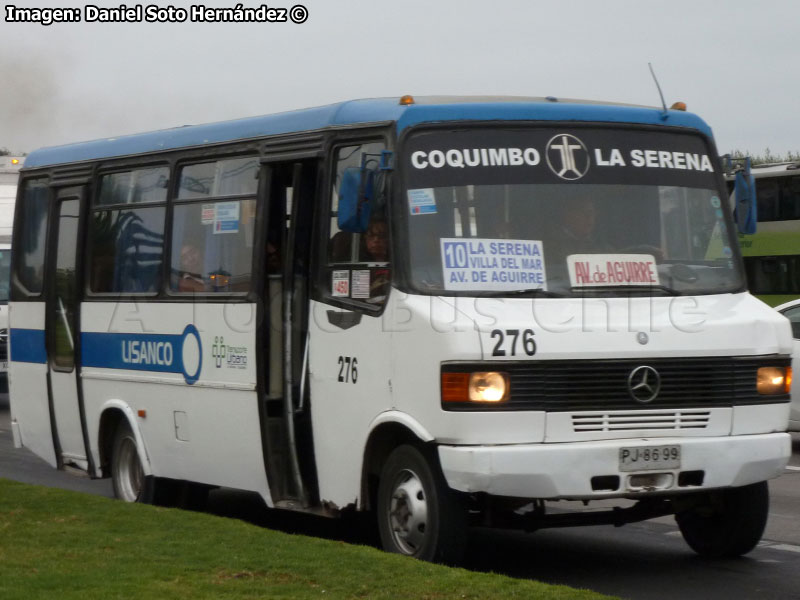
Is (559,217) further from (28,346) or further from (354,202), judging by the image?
(28,346)

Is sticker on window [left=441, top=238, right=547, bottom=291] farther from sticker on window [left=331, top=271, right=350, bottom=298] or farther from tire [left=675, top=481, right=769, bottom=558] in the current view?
tire [left=675, top=481, right=769, bottom=558]

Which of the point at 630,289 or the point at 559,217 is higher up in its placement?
the point at 559,217

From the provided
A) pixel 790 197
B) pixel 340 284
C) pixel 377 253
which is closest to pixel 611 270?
pixel 377 253

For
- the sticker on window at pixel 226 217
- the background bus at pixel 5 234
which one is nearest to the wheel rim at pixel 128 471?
the sticker on window at pixel 226 217

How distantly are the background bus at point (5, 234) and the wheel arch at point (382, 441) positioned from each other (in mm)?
15400

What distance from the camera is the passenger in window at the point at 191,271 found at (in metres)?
11.3

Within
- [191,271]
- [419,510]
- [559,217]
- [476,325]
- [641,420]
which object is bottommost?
[419,510]

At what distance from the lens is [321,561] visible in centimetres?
848

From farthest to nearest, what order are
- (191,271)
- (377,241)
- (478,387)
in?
(191,271)
(377,241)
(478,387)

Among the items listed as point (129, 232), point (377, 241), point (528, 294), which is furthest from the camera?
point (129, 232)

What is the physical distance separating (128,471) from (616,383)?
5.23m

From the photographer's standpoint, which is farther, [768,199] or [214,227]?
[768,199]

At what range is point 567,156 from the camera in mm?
9359

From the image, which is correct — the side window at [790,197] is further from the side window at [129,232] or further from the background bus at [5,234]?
the side window at [129,232]
